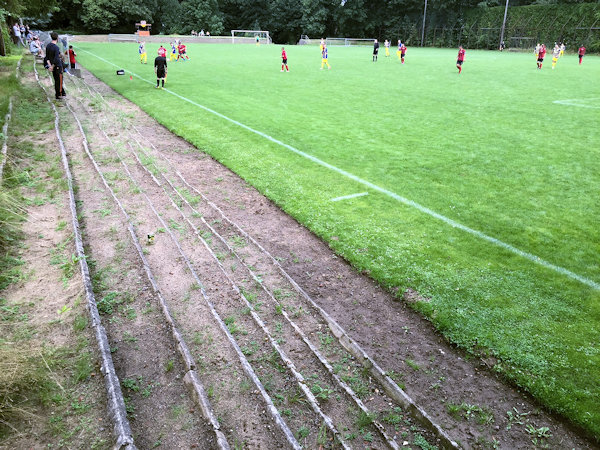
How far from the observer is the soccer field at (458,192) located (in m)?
5.16

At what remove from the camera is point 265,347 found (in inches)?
187

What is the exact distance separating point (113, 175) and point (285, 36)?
81415 mm

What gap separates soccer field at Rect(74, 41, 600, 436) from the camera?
516 cm

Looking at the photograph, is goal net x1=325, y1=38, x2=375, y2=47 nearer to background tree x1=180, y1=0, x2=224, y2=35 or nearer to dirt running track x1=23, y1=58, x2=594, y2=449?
background tree x1=180, y1=0, x2=224, y2=35

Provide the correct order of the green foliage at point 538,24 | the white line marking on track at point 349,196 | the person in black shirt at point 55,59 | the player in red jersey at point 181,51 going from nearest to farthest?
the white line marking on track at point 349,196 → the person in black shirt at point 55,59 → the player in red jersey at point 181,51 → the green foliage at point 538,24

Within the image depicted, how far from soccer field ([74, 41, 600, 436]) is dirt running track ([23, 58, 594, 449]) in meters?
0.47

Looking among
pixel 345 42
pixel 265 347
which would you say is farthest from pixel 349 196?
pixel 345 42

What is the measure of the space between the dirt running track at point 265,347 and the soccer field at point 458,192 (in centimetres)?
47

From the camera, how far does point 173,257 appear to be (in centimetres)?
642

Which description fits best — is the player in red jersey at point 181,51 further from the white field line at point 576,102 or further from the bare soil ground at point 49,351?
the bare soil ground at point 49,351

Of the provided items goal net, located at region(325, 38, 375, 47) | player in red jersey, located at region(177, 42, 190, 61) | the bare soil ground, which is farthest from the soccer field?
goal net, located at region(325, 38, 375, 47)

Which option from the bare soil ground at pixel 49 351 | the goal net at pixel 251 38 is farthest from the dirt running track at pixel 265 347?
the goal net at pixel 251 38

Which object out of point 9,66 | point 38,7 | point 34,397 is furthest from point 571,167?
point 38,7

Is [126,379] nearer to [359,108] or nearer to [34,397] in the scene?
[34,397]
